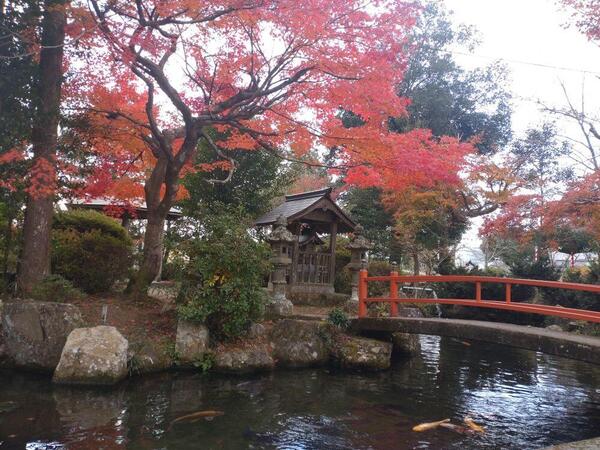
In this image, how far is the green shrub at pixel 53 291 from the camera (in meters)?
8.50

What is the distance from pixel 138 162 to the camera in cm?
1281

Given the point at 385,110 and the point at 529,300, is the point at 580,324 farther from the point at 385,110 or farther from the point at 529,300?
the point at 385,110

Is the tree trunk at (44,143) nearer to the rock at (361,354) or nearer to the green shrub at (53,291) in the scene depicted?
the green shrub at (53,291)

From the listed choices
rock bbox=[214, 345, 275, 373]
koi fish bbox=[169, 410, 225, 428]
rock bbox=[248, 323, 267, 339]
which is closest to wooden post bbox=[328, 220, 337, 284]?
rock bbox=[248, 323, 267, 339]

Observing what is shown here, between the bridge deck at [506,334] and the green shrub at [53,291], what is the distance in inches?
237

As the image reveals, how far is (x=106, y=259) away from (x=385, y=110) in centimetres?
747

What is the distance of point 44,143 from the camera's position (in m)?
9.04

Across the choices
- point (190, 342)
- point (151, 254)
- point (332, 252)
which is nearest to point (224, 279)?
point (190, 342)

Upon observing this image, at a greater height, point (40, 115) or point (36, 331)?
point (40, 115)

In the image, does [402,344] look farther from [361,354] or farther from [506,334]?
[506,334]

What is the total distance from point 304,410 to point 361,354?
9.67ft

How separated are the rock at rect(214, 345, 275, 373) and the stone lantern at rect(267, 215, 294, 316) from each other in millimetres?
1962

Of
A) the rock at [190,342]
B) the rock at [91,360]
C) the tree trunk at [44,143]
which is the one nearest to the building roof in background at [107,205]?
the tree trunk at [44,143]

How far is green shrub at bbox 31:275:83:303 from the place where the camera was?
850 centimetres
